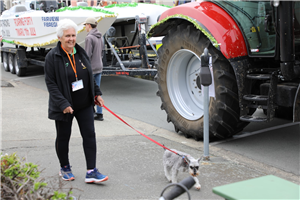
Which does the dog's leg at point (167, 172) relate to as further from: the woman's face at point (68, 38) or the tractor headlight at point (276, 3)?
the tractor headlight at point (276, 3)

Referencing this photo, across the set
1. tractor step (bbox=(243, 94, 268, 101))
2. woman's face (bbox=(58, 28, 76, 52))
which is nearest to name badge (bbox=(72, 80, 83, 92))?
woman's face (bbox=(58, 28, 76, 52))

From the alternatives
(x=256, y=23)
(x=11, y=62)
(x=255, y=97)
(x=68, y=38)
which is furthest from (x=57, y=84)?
(x=11, y=62)

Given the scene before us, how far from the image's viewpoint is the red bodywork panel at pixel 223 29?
4.55 metres

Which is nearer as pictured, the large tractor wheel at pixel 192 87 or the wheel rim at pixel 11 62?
the large tractor wheel at pixel 192 87

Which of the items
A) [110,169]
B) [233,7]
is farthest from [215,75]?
[110,169]

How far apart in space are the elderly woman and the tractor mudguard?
1779mm

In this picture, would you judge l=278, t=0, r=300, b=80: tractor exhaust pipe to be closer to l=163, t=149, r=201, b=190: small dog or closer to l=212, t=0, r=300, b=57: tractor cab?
l=212, t=0, r=300, b=57: tractor cab

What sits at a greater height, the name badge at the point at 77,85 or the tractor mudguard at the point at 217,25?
the tractor mudguard at the point at 217,25

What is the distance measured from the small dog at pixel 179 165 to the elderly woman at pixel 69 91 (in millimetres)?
697

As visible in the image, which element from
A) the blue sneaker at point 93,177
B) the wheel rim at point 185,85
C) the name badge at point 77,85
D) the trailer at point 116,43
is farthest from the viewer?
the trailer at point 116,43

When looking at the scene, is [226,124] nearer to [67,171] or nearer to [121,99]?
[67,171]

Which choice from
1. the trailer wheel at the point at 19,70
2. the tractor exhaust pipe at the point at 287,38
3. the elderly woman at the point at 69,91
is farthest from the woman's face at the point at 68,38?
the trailer wheel at the point at 19,70

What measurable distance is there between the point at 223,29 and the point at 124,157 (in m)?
2.13

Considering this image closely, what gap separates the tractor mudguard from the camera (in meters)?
4.55
